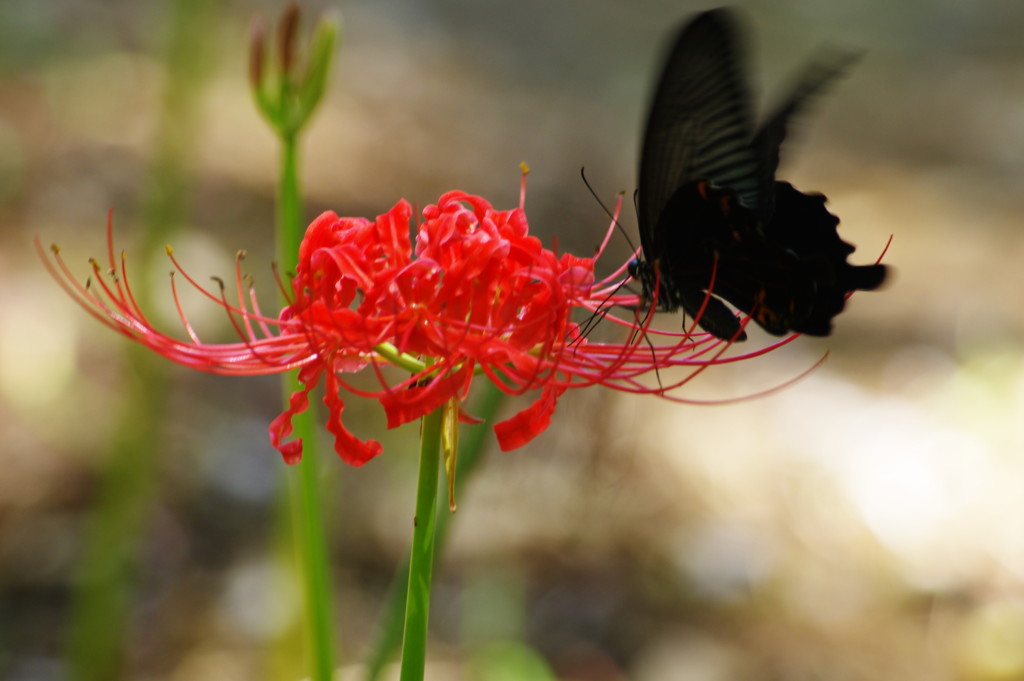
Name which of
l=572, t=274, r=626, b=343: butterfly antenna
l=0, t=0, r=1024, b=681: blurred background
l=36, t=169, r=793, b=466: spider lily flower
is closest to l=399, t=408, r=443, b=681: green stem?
l=36, t=169, r=793, b=466: spider lily flower

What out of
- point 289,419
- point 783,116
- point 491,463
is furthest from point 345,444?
point 491,463

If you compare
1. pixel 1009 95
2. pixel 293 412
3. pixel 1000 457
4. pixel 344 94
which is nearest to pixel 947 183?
pixel 1009 95

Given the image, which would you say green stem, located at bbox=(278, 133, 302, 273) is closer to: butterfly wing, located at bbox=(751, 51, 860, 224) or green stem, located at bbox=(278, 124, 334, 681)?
green stem, located at bbox=(278, 124, 334, 681)

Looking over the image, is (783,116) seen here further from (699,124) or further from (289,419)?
(289,419)

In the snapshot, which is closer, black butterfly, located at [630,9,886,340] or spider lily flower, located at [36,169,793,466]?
spider lily flower, located at [36,169,793,466]

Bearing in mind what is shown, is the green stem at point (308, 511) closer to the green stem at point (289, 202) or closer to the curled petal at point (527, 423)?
the green stem at point (289, 202)

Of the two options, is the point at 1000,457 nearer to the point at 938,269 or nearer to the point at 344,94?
the point at 938,269
